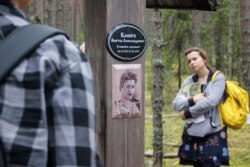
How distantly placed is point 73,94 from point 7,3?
342 mm

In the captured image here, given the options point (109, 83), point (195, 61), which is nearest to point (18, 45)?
point (109, 83)

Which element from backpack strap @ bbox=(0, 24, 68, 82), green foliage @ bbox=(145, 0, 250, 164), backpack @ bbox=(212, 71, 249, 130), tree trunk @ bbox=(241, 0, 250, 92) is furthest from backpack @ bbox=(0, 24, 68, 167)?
tree trunk @ bbox=(241, 0, 250, 92)

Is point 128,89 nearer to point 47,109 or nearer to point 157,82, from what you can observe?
point 47,109

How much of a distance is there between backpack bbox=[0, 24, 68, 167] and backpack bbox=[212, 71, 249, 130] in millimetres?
4243

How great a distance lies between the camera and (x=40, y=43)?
136 centimetres

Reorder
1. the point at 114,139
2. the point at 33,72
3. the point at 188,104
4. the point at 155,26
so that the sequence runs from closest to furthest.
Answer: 1. the point at 33,72
2. the point at 114,139
3. the point at 188,104
4. the point at 155,26

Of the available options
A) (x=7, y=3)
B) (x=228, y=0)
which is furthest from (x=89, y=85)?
(x=228, y=0)

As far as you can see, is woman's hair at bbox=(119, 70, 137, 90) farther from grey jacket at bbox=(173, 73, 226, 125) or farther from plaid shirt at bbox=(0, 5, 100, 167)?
grey jacket at bbox=(173, 73, 226, 125)

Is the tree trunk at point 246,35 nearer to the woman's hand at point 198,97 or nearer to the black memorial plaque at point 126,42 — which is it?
the woman's hand at point 198,97

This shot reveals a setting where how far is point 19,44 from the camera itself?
4.42 ft

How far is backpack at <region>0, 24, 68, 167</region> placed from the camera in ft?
4.35

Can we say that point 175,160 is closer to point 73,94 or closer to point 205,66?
point 205,66

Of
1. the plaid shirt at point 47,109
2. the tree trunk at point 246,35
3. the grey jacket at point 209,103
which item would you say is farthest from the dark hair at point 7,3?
the tree trunk at point 246,35

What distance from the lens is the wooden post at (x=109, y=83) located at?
2.96 metres
